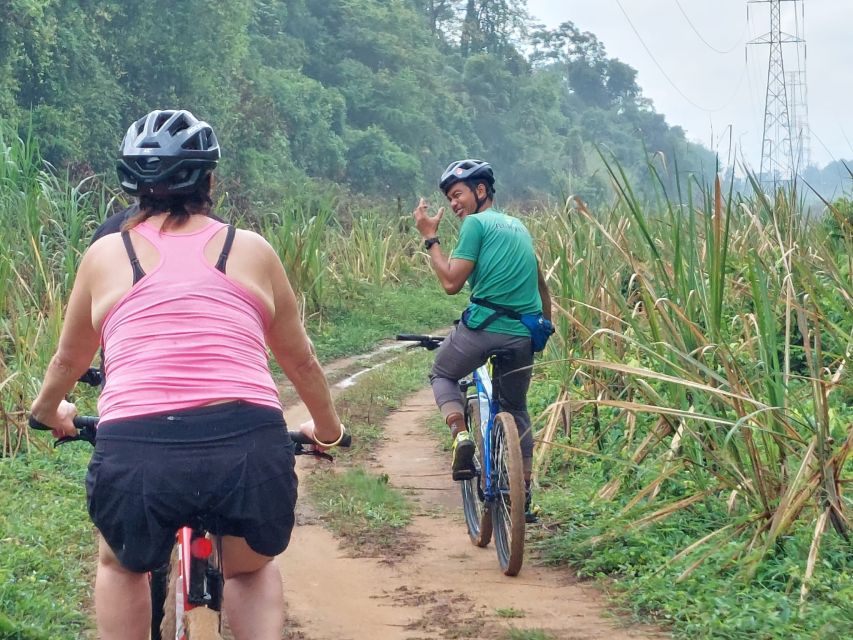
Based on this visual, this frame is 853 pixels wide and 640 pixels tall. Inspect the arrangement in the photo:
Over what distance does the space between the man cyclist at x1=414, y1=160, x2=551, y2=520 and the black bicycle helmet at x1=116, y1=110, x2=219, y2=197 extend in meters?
2.56

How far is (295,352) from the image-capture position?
2564 mm

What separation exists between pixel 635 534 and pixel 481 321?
111cm

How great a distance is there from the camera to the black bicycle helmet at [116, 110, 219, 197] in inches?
93.2

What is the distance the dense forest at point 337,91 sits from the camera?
67.8ft

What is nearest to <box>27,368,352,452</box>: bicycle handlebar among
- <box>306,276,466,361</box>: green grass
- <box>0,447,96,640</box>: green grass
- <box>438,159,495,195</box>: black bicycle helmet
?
<box>0,447,96,640</box>: green grass

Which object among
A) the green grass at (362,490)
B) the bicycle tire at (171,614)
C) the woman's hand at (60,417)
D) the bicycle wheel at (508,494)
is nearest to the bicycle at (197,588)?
the bicycle tire at (171,614)

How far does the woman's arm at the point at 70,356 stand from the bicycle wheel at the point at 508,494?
229 cm

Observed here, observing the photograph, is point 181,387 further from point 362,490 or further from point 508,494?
point 362,490

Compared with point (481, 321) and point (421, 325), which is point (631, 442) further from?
point (421, 325)

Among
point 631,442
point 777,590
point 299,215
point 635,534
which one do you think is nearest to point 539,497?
point 631,442

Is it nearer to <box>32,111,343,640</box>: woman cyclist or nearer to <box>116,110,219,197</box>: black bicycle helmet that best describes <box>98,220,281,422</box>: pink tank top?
<box>32,111,343,640</box>: woman cyclist

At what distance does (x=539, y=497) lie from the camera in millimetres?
5926

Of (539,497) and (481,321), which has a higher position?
(481,321)

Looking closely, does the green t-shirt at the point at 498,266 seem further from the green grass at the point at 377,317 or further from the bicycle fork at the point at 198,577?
the green grass at the point at 377,317
